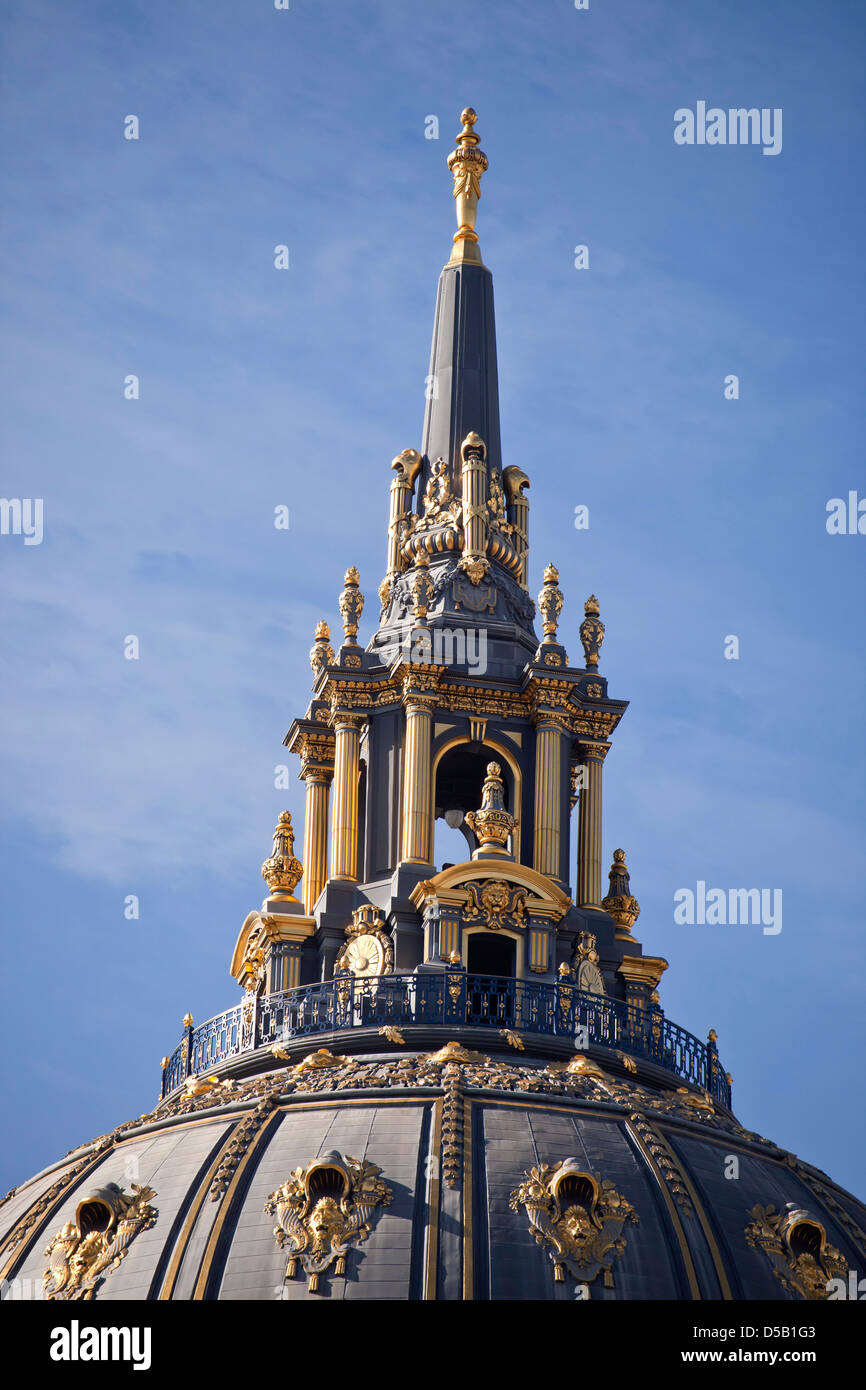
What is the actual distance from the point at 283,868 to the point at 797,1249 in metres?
21.6

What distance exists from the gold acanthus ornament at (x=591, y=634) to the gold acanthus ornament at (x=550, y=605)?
1.21 metres

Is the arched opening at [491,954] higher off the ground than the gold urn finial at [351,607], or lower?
lower

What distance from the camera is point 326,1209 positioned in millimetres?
65562

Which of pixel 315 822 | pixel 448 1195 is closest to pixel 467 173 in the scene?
pixel 315 822

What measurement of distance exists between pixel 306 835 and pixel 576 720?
8777 mm

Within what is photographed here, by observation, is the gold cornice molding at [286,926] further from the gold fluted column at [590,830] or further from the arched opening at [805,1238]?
the arched opening at [805,1238]

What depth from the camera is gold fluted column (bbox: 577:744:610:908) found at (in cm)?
8388

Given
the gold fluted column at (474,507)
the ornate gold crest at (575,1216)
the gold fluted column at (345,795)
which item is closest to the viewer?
the ornate gold crest at (575,1216)

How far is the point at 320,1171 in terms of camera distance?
66188 mm

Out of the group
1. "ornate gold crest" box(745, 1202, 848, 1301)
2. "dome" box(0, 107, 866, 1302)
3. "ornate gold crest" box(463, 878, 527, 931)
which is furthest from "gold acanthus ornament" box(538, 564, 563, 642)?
"ornate gold crest" box(745, 1202, 848, 1301)

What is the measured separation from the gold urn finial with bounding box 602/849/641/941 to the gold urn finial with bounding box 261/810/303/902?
29.7ft

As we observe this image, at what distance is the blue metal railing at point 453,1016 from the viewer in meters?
75.4

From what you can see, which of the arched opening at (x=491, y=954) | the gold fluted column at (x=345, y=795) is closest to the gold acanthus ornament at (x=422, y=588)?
the gold fluted column at (x=345, y=795)

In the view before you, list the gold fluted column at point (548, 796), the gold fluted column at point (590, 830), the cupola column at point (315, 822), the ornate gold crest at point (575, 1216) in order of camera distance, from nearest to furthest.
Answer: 1. the ornate gold crest at point (575, 1216)
2. the gold fluted column at point (548, 796)
3. the gold fluted column at point (590, 830)
4. the cupola column at point (315, 822)
